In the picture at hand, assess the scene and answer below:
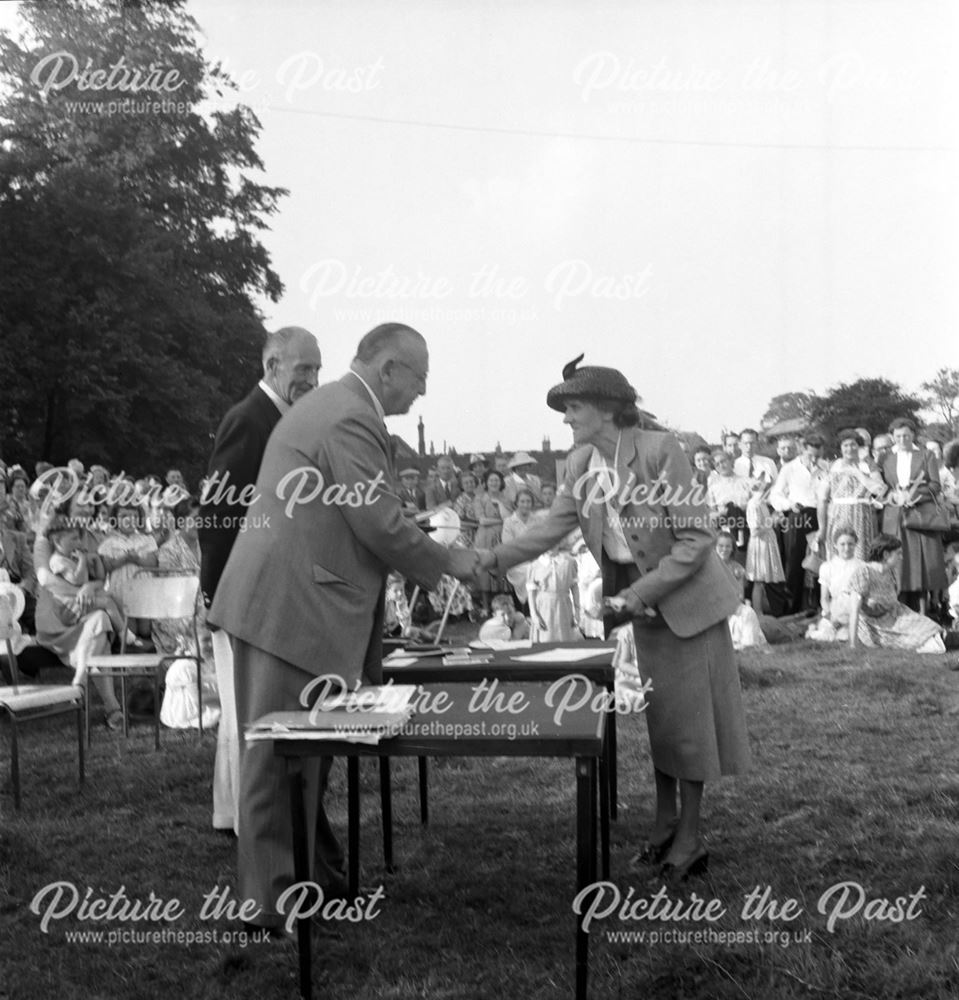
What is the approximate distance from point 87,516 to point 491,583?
15.8ft

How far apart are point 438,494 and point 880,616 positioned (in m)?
5.67

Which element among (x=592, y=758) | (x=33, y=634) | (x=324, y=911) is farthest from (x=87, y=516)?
(x=592, y=758)

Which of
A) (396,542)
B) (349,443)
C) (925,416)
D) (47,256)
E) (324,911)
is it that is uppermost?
(47,256)

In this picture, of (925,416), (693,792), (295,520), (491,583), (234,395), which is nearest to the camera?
(295,520)

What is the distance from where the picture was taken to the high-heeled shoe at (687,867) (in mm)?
4832

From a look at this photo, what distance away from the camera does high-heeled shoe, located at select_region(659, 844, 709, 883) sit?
4832 mm

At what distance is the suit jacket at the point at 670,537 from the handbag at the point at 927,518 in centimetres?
853

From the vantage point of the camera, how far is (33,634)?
10.9 metres

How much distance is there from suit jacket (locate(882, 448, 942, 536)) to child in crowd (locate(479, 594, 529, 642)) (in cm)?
415

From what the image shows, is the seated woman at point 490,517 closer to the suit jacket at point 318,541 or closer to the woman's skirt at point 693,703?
the woman's skirt at point 693,703

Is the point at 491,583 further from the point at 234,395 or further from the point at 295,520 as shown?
the point at 234,395

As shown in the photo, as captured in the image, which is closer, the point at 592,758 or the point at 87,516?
the point at 592,758

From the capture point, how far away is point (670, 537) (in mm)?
5012

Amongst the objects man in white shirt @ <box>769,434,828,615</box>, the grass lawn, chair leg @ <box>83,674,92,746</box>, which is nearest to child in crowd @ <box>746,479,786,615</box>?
man in white shirt @ <box>769,434,828,615</box>
